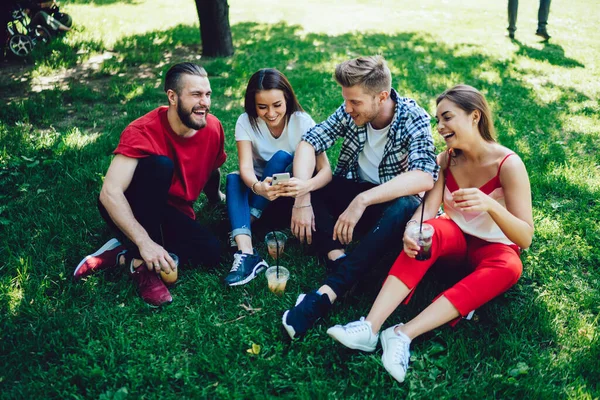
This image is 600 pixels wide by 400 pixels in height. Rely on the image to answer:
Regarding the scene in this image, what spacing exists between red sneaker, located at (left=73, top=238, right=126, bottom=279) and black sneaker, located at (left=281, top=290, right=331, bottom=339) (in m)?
1.31

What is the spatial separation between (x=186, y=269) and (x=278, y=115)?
1.28 metres

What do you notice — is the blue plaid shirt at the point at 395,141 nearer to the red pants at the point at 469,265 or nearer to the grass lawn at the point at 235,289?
the red pants at the point at 469,265

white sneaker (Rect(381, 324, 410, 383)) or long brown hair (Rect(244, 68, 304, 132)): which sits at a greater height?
long brown hair (Rect(244, 68, 304, 132))

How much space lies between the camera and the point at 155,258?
2867 millimetres

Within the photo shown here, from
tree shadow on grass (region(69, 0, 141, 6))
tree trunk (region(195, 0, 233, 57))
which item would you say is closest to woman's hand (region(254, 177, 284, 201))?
tree trunk (region(195, 0, 233, 57))

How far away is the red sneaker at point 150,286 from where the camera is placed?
2.93m

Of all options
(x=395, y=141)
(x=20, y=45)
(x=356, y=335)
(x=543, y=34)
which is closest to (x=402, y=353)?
(x=356, y=335)

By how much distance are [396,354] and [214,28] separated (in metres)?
6.51

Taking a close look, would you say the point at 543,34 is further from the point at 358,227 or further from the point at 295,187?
the point at 295,187

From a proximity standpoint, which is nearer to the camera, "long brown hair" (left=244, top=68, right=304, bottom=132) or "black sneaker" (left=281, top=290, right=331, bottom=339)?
"black sneaker" (left=281, top=290, right=331, bottom=339)

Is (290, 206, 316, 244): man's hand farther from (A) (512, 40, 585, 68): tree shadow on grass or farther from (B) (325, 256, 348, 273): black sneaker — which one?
(A) (512, 40, 585, 68): tree shadow on grass

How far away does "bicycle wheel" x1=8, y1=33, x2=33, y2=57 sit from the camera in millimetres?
7105

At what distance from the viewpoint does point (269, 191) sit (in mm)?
3135

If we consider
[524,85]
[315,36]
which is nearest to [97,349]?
[524,85]
